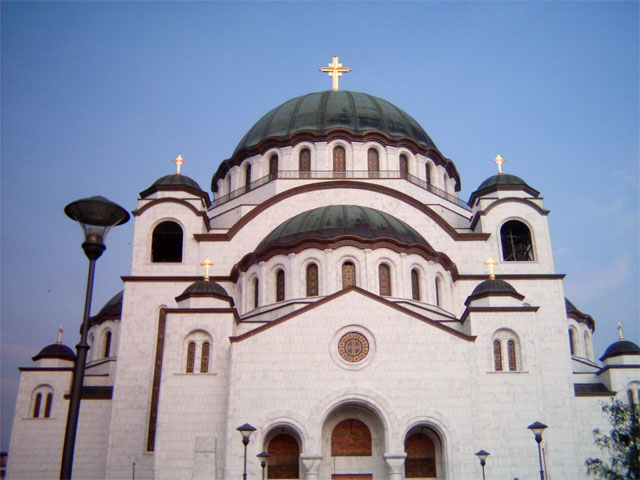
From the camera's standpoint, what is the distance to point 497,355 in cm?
2181

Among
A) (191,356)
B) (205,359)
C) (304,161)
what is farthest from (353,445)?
(304,161)

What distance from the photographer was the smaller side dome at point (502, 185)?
2873 cm

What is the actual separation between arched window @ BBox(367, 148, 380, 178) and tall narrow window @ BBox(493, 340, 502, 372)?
37.5 ft

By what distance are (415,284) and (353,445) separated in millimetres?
6800

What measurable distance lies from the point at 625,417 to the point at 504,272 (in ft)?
30.3

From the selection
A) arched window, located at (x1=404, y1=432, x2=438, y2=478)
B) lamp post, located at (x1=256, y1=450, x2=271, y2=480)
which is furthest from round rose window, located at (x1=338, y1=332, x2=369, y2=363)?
lamp post, located at (x1=256, y1=450, x2=271, y2=480)

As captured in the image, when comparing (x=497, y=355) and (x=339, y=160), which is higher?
(x=339, y=160)

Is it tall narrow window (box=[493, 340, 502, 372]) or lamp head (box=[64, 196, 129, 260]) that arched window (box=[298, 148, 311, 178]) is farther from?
lamp head (box=[64, 196, 129, 260])

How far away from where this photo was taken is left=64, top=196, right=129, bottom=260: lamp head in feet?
32.4

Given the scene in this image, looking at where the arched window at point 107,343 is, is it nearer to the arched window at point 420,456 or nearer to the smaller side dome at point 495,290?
the arched window at point 420,456

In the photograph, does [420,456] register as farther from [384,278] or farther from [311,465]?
[384,278]

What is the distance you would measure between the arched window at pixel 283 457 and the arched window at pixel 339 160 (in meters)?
13.7

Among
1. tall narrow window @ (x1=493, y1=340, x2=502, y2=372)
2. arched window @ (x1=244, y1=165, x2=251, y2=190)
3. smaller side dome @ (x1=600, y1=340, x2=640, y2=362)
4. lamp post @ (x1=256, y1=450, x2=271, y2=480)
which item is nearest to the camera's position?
lamp post @ (x1=256, y1=450, x2=271, y2=480)

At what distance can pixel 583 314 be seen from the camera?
33.5m
